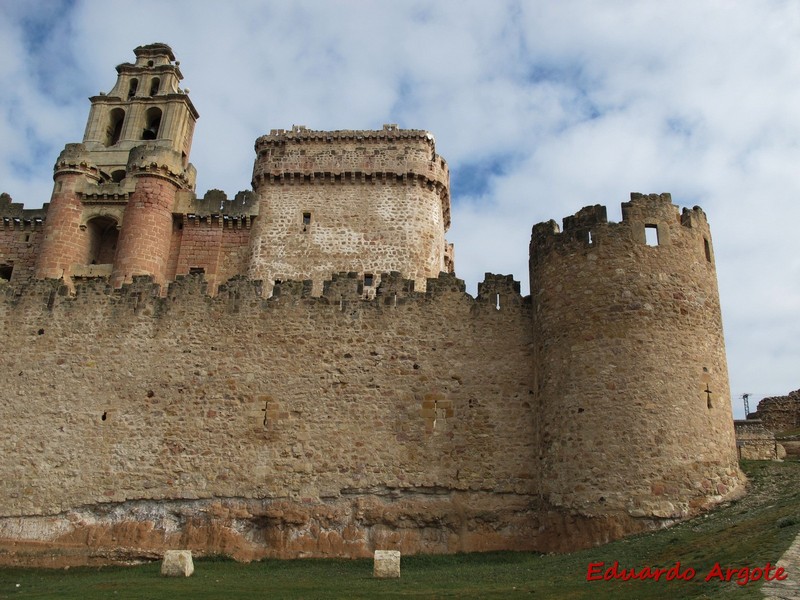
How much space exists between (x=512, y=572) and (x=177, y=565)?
257 inches

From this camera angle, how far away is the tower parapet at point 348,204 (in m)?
27.9

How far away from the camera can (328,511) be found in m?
16.1

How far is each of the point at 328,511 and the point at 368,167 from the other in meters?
16.5

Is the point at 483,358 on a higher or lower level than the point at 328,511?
higher

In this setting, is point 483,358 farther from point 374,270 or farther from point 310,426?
point 374,270

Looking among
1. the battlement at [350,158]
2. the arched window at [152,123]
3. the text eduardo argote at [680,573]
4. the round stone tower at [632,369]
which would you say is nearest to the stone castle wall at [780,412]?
the round stone tower at [632,369]

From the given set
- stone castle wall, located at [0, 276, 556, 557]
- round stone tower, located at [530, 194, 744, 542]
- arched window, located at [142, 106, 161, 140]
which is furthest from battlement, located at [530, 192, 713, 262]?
arched window, located at [142, 106, 161, 140]

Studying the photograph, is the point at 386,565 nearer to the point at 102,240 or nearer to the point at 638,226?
the point at 638,226

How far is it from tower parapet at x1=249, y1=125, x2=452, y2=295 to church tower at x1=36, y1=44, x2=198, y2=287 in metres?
3.65

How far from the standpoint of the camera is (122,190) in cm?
2864

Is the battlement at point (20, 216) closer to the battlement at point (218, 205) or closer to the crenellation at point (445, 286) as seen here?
the battlement at point (218, 205)

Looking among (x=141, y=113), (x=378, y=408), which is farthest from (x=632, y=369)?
(x=141, y=113)

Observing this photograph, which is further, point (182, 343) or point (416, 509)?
point (182, 343)

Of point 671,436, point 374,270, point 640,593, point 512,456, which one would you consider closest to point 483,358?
point 512,456
